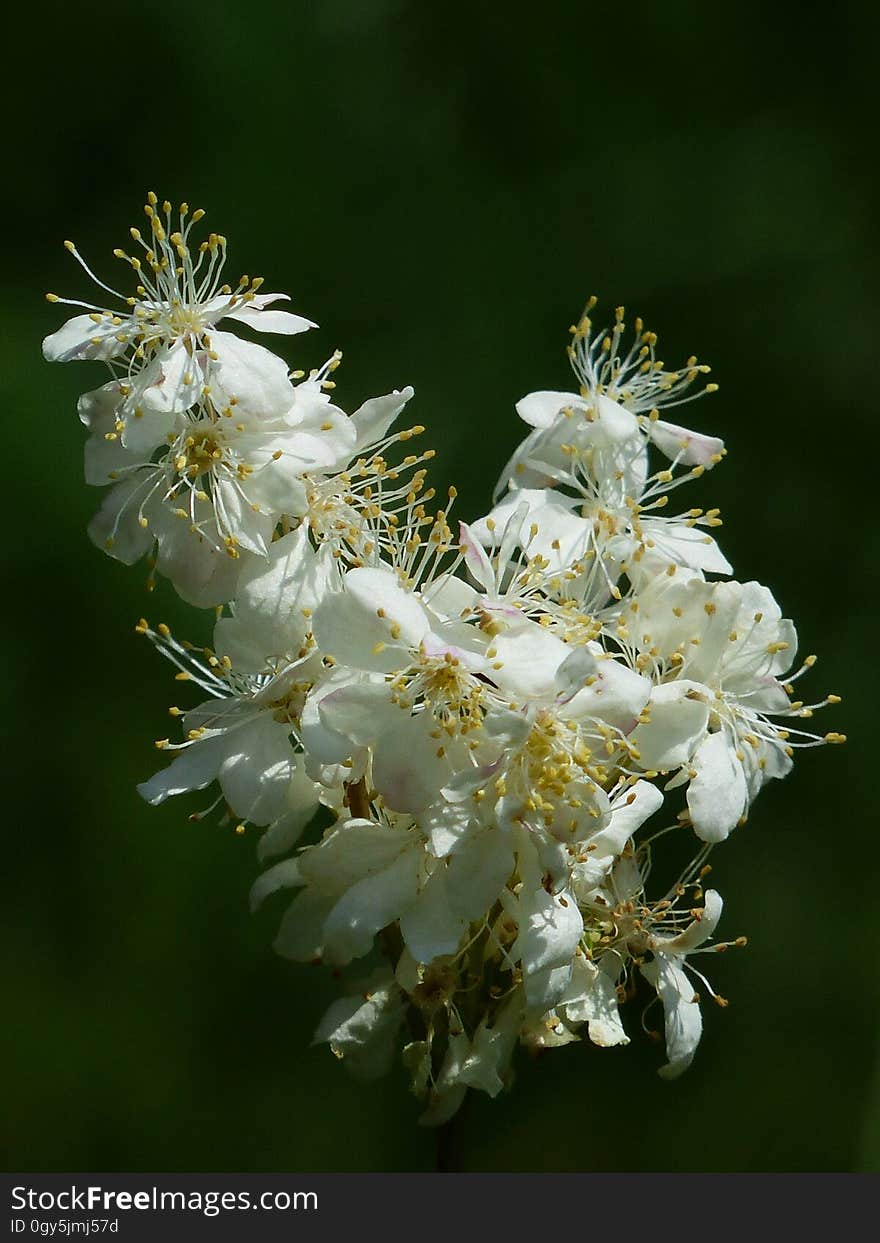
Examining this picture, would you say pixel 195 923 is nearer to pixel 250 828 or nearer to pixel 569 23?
pixel 250 828

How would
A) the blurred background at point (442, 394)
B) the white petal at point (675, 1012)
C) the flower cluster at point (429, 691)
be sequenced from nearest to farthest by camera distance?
the flower cluster at point (429, 691) → the white petal at point (675, 1012) → the blurred background at point (442, 394)

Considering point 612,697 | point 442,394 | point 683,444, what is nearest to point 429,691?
point 612,697

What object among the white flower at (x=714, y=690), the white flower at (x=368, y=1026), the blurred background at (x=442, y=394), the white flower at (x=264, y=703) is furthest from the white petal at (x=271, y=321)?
the blurred background at (x=442, y=394)

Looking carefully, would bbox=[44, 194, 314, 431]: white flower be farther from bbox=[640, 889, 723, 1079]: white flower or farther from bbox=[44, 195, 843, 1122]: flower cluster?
bbox=[640, 889, 723, 1079]: white flower

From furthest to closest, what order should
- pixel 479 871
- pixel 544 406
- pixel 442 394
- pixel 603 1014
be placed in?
pixel 442 394
pixel 544 406
pixel 603 1014
pixel 479 871

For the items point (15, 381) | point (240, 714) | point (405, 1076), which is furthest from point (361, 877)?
point (15, 381)

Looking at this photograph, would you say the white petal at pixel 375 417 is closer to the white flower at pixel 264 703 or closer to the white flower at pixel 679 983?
the white flower at pixel 264 703

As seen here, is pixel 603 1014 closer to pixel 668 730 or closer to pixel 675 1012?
pixel 675 1012
